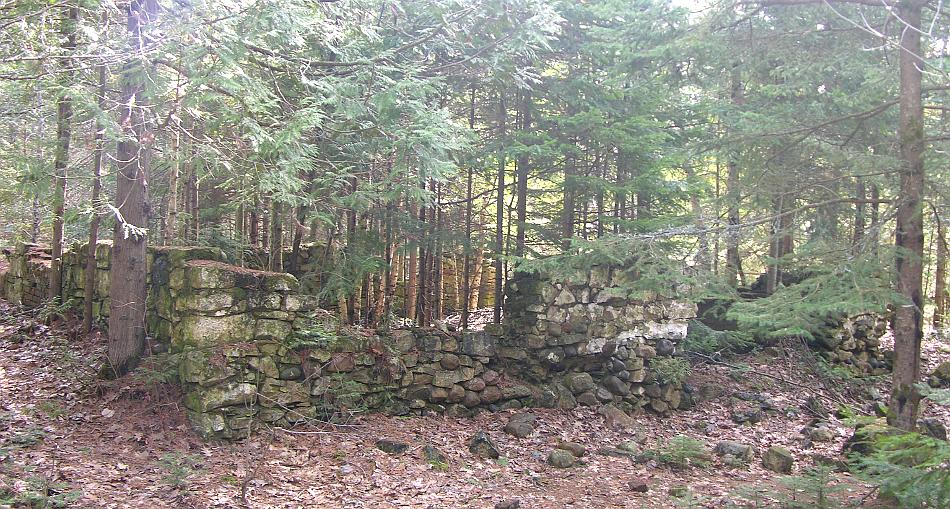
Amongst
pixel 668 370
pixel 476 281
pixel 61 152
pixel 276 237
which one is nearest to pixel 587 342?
pixel 668 370

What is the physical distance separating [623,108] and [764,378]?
556 centimetres

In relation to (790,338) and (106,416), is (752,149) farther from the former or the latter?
(106,416)

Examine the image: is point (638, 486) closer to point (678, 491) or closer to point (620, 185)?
point (678, 491)

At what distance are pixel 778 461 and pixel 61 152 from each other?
9.50 meters

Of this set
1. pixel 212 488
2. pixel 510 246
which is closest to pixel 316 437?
pixel 212 488

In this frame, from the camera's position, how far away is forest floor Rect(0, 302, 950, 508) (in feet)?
16.8

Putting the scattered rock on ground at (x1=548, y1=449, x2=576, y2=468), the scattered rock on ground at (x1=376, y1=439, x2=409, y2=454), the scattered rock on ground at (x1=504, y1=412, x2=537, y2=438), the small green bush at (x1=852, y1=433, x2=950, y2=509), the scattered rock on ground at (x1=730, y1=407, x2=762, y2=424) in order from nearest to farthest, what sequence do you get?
the small green bush at (x1=852, y1=433, x2=950, y2=509)
the scattered rock on ground at (x1=376, y1=439, x2=409, y2=454)
the scattered rock on ground at (x1=548, y1=449, x2=576, y2=468)
the scattered rock on ground at (x1=504, y1=412, x2=537, y2=438)
the scattered rock on ground at (x1=730, y1=407, x2=762, y2=424)

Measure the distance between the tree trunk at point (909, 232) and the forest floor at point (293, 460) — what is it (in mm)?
1049

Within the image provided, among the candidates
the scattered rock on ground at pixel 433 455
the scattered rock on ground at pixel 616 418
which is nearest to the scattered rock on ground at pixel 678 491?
the scattered rock on ground at pixel 616 418

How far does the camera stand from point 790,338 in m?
12.0

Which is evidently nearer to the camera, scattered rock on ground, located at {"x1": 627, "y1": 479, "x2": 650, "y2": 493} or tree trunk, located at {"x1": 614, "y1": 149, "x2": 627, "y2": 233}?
scattered rock on ground, located at {"x1": 627, "y1": 479, "x2": 650, "y2": 493}

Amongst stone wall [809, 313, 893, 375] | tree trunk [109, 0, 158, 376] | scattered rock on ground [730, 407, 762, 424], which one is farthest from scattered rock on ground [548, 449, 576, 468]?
stone wall [809, 313, 893, 375]

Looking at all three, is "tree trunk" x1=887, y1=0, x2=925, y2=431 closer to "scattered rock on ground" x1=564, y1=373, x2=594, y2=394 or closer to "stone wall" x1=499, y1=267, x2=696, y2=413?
"stone wall" x1=499, y1=267, x2=696, y2=413

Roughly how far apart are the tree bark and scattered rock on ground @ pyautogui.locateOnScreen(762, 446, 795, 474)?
815cm
